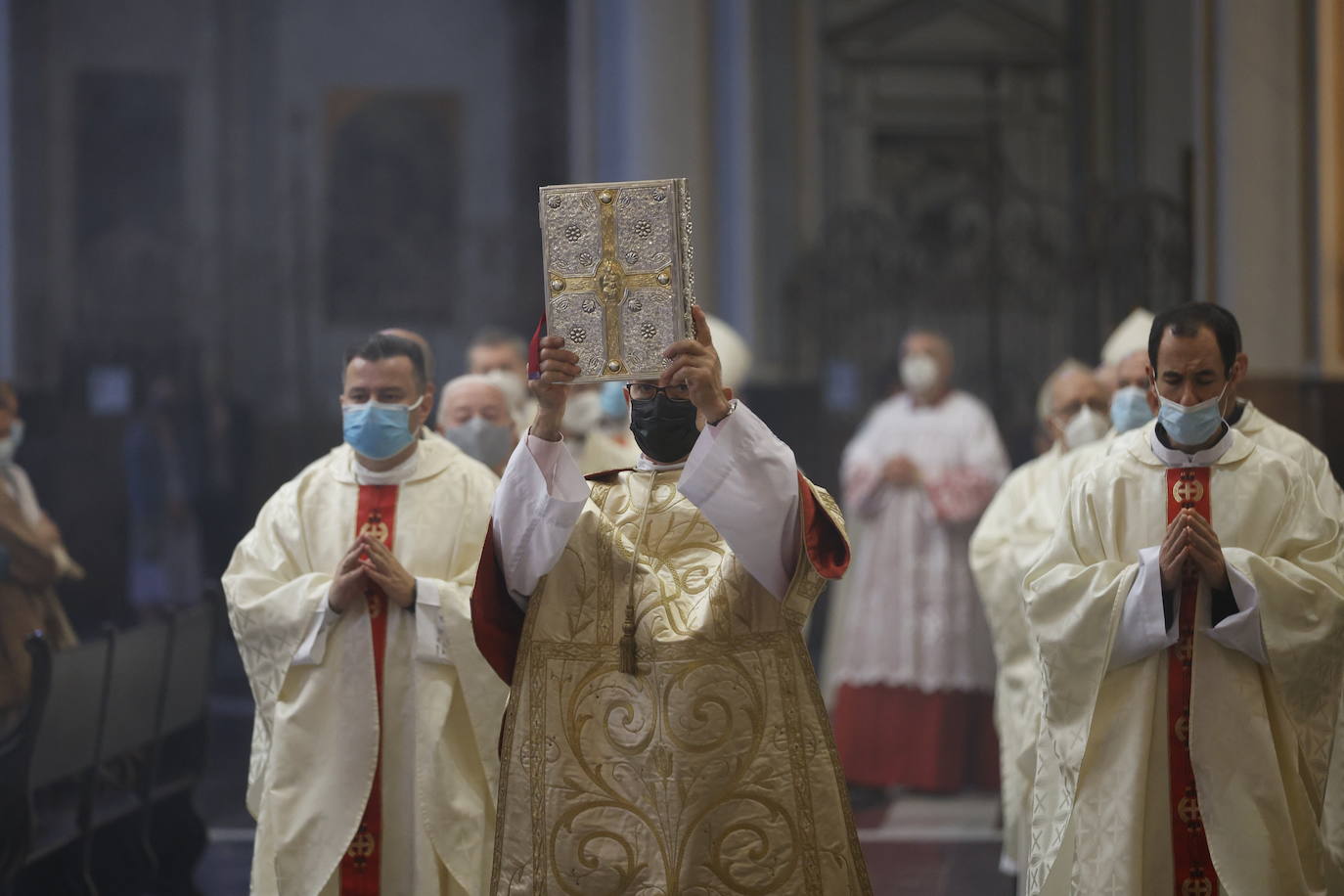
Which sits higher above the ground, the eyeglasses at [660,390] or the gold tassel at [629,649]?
the eyeglasses at [660,390]

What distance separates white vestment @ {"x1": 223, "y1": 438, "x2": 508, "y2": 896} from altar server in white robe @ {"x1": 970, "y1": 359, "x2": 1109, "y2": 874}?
2.16 m

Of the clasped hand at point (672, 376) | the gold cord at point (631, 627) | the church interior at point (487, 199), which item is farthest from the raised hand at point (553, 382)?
the church interior at point (487, 199)

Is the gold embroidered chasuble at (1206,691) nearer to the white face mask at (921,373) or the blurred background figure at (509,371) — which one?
the blurred background figure at (509,371)

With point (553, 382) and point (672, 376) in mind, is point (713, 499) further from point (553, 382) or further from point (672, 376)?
point (553, 382)

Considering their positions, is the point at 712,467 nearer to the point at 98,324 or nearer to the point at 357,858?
the point at 357,858

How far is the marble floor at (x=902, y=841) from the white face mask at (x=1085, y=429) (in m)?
1.70

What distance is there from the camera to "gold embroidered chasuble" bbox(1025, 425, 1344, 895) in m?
4.30

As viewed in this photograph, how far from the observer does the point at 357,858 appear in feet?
15.5

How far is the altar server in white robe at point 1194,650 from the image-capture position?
4.29 meters

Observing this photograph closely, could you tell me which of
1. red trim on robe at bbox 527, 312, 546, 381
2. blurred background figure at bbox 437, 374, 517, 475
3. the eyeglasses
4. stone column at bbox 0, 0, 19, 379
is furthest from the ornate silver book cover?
stone column at bbox 0, 0, 19, 379

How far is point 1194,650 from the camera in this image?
4379mm

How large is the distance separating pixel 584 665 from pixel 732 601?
0.36 meters

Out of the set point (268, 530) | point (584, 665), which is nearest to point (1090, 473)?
point (584, 665)

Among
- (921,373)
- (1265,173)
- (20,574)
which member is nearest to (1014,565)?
(921,373)
